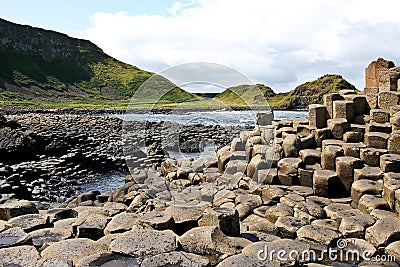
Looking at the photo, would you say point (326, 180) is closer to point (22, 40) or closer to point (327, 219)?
point (327, 219)

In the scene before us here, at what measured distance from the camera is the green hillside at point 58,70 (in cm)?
9756

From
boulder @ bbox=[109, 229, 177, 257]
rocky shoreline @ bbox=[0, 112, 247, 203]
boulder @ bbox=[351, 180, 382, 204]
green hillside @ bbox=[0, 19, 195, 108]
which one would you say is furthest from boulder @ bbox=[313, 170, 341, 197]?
green hillside @ bbox=[0, 19, 195, 108]

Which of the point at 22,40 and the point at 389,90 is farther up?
the point at 22,40

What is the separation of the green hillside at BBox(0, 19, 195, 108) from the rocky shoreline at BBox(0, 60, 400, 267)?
8494 centimetres

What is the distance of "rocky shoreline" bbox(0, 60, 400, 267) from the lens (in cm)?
510

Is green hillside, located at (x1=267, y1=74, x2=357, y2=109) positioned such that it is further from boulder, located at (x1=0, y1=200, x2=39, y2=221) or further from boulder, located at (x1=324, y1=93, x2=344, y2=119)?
boulder, located at (x1=0, y1=200, x2=39, y2=221)

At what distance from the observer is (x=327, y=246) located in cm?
598

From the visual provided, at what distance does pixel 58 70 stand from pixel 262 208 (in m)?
121

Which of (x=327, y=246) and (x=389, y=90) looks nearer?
(x=327, y=246)

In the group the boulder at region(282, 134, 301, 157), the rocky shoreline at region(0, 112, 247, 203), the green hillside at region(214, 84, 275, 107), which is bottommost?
the rocky shoreline at region(0, 112, 247, 203)

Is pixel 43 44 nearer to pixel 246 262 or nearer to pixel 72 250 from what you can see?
pixel 72 250

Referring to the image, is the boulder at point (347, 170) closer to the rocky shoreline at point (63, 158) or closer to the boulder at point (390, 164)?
the boulder at point (390, 164)

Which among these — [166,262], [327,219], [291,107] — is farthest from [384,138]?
[291,107]

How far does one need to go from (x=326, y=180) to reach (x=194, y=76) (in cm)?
367
